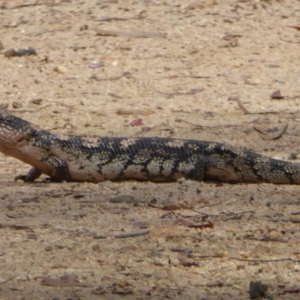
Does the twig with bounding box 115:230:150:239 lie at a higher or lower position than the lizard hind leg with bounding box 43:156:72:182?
higher

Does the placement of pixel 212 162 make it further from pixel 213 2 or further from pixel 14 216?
pixel 213 2

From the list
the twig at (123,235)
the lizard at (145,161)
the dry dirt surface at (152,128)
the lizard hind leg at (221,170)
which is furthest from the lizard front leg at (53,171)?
the twig at (123,235)

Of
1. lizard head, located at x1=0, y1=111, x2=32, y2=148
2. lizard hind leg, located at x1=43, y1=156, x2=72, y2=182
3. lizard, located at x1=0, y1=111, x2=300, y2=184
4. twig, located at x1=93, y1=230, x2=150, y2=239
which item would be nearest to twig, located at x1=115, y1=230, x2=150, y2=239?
twig, located at x1=93, y1=230, x2=150, y2=239

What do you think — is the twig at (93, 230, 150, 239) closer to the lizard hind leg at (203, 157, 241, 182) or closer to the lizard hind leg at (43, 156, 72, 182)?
the lizard hind leg at (203, 157, 241, 182)

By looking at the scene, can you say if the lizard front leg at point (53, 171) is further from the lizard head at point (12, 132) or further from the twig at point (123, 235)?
the twig at point (123, 235)

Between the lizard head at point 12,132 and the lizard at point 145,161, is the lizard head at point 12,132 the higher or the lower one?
the higher one

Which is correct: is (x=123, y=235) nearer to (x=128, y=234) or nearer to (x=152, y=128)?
(x=128, y=234)

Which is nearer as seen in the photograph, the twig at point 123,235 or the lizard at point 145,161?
the twig at point 123,235

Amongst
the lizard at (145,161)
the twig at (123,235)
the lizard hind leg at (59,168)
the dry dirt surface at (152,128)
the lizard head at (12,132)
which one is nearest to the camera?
the dry dirt surface at (152,128)
